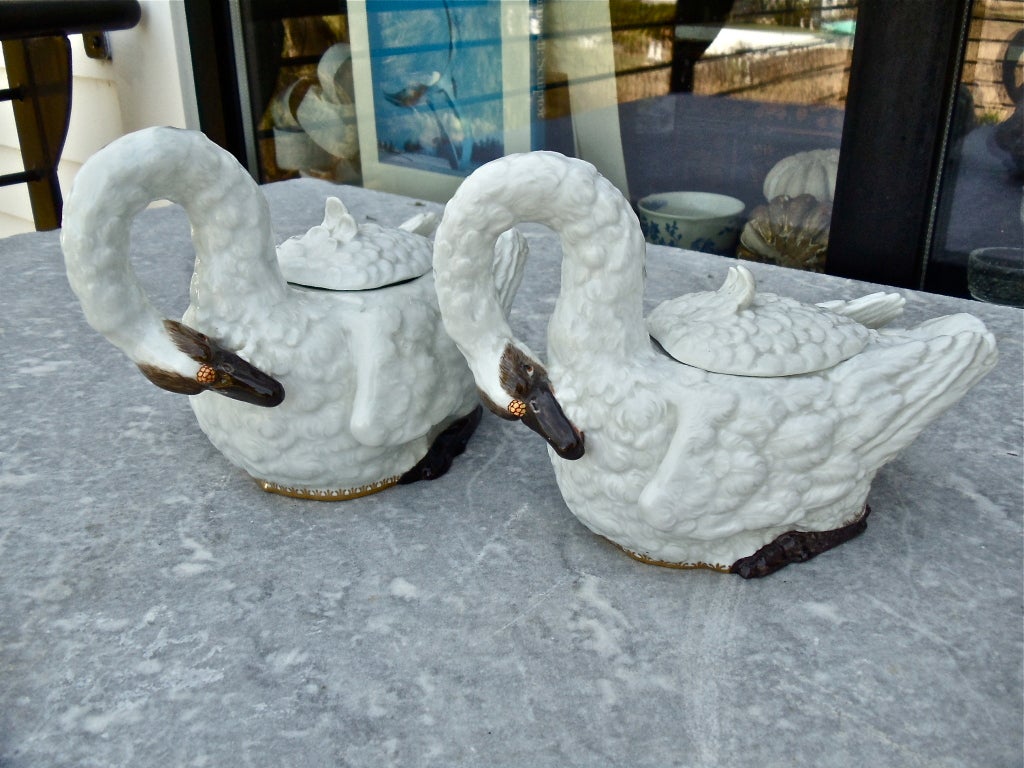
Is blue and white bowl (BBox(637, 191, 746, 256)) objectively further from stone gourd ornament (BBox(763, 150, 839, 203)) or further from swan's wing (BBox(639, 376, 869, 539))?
swan's wing (BBox(639, 376, 869, 539))

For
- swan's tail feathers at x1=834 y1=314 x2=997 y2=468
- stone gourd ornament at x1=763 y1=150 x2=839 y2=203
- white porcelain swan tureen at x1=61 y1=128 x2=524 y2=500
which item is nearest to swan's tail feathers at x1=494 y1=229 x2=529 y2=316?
white porcelain swan tureen at x1=61 y1=128 x2=524 y2=500

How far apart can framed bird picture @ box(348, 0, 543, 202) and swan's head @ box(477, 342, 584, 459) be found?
6.09 ft

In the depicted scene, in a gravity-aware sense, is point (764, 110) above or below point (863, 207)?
above

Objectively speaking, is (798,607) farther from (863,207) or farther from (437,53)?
(437,53)

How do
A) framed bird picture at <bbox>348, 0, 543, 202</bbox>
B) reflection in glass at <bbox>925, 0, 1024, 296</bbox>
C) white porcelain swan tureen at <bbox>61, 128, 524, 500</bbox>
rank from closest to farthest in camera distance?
white porcelain swan tureen at <bbox>61, 128, 524, 500</bbox> → reflection in glass at <bbox>925, 0, 1024, 296</bbox> → framed bird picture at <bbox>348, 0, 543, 202</bbox>

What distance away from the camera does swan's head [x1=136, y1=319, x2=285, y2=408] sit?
107cm

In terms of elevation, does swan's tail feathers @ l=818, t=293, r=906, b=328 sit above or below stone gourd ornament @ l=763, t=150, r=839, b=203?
above

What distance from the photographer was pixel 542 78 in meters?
2.72

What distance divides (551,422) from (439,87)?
210 centimetres

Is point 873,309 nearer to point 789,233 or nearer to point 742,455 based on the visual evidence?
point 742,455

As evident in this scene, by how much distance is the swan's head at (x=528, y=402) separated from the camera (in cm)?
105

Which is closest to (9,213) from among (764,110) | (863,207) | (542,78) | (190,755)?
(542,78)

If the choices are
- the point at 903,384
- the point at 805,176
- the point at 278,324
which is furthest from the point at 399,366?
the point at 805,176

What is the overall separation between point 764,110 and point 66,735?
6.75 feet
